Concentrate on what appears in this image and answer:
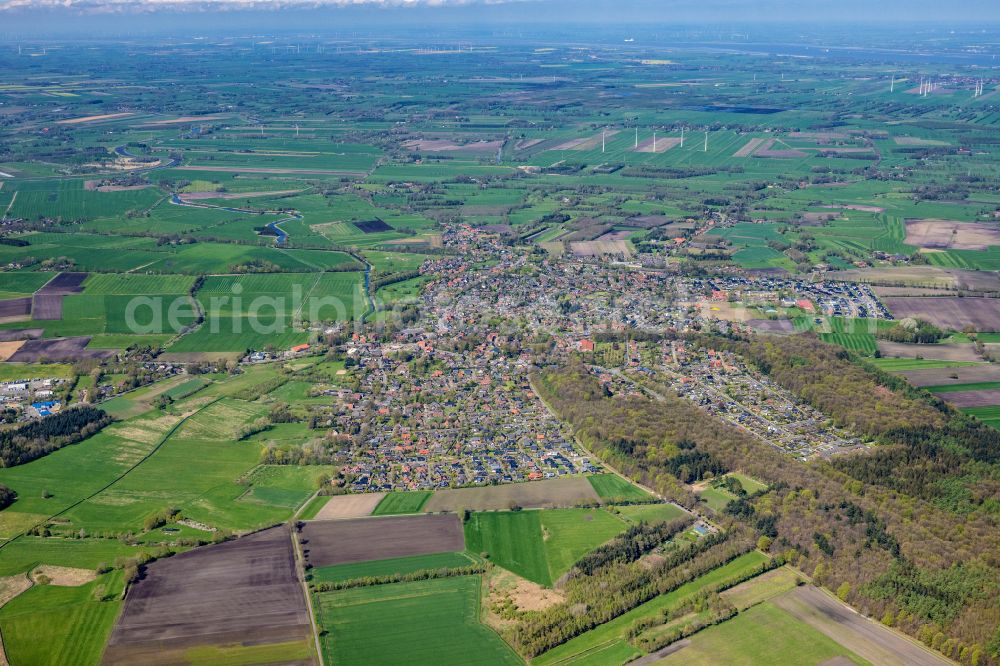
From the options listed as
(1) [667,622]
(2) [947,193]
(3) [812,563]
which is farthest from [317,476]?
(2) [947,193]

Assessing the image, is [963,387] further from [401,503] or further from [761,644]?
[401,503]

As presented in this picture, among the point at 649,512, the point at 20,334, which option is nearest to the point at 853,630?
the point at 649,512

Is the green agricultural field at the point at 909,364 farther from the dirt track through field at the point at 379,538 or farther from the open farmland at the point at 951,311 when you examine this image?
the dirt track through field at the point at 379,538

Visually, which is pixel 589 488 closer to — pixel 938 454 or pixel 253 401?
pixel 938 454

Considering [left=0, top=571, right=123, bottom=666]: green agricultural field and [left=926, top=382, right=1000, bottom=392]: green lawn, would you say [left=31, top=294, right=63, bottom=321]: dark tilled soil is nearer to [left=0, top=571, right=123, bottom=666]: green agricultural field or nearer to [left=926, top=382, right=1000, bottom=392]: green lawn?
[left=0, top=571, right=123, bottom=666]: green agricultural field

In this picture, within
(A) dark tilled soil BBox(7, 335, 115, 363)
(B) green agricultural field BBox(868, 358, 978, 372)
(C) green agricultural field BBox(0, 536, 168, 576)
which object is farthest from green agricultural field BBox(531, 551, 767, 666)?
(A) dark tilled soil BBox(7, 335, 115, 363)

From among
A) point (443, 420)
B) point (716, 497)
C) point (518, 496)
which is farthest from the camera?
point (443, 420)
